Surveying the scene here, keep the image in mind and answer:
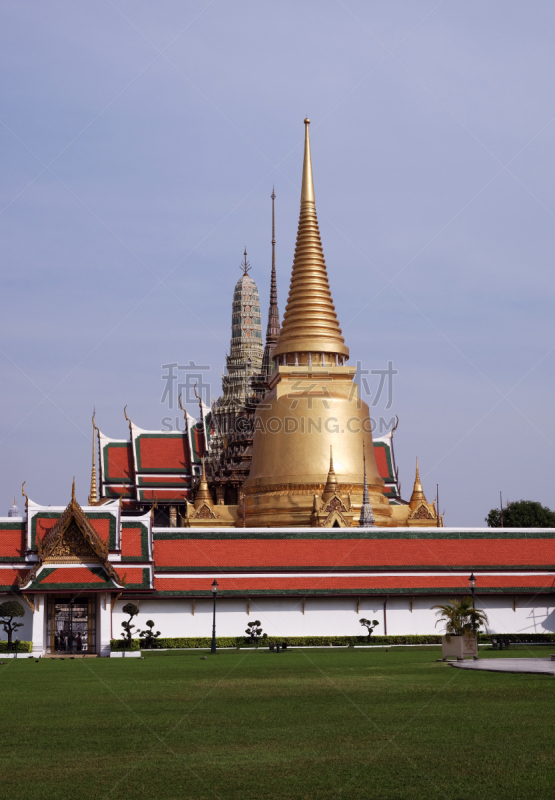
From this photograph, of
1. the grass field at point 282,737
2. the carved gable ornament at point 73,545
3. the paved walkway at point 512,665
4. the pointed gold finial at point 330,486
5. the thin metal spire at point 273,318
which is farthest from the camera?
the thin metal spire at point 273,318

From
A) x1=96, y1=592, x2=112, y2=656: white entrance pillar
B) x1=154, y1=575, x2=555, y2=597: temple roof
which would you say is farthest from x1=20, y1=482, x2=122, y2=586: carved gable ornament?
x1=154, y1=575, x2=555, y2=597: temple roof

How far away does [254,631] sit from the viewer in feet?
113

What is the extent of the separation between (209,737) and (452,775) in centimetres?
322

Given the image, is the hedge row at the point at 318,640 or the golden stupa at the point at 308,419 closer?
the hedge row at the point at 318,640

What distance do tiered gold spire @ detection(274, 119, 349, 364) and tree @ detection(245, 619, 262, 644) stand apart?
1746 cm

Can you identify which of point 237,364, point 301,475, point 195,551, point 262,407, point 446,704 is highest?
point 237,364

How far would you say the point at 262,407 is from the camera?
50.2m

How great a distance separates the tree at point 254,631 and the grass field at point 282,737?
13.9 m

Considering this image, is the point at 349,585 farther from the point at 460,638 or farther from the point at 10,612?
the point at 460,638

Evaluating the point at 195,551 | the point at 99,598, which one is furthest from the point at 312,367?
the point at 99,598

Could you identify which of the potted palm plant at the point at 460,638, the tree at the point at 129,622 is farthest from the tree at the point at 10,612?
the potted palm plant at the point at 460,638

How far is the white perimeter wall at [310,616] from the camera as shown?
34.8 meters

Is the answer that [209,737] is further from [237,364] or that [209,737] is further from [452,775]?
[237,364]

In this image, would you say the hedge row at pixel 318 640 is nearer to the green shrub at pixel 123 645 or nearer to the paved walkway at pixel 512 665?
the green shrub at pixel 123 645
